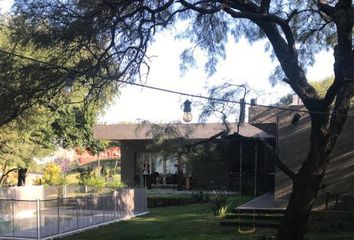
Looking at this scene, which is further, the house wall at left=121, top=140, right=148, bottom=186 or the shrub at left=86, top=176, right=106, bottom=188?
the house wall at left=121, top=140, right=148, bottom=186

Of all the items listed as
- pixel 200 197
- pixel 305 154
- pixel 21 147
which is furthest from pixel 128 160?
pixel 305 154

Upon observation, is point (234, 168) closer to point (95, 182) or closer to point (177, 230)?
point (95, 182)

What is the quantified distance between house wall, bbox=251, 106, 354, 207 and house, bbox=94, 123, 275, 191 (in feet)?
23.4

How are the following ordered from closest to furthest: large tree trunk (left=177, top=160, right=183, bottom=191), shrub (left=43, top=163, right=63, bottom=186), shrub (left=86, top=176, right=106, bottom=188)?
shrub (left=86, top=176, right=106, bottom=188) → large tree trunk (left=177, top=160, right=183, bottom=191) → shrub (left=43, top=163, right=63, bottom=186)

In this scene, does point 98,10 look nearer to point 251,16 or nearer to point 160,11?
point 160,11

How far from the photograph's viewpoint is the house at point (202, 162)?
3075cm

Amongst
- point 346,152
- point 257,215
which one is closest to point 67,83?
point 257,215

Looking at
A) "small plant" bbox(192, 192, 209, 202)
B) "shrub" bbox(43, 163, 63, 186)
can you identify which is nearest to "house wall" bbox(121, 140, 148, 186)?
"shrub" bbox(43, 163, 63, 186)

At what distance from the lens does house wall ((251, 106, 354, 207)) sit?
19844mm

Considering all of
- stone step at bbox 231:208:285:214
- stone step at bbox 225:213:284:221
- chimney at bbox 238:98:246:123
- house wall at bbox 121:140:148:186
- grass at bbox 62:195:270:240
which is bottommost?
grass at bbox 62:195:270:240

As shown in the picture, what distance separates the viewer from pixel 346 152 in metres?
19.9

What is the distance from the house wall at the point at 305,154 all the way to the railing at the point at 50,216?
21.4 ft

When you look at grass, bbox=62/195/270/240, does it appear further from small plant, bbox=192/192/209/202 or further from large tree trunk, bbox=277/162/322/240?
small plant, bbox=192/192/209/202

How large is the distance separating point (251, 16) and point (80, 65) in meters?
4.11
